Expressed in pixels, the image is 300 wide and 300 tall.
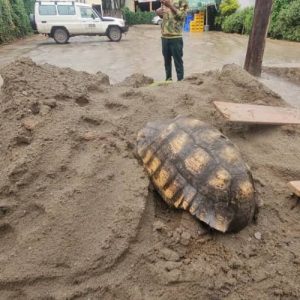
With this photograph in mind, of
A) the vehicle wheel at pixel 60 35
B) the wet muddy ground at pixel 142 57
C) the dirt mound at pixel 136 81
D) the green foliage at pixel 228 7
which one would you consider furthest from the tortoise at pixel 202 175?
the green foliage at pixel 228 7

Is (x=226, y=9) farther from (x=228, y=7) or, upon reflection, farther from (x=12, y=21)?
(x=12, y=21)

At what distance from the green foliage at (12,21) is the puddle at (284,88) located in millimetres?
14405

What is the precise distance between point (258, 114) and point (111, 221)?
7.44ft

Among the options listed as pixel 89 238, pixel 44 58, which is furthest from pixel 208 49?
pixel 89 238

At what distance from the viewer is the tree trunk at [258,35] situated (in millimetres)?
7191

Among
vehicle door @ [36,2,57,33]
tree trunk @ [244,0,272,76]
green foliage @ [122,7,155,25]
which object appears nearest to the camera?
tree trunk @ [244,0,272,76]

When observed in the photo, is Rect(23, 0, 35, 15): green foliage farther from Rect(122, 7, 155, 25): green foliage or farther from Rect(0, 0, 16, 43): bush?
Rect(122, 7, 155, 25): green foliage

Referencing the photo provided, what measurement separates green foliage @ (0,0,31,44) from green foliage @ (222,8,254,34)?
11.9m

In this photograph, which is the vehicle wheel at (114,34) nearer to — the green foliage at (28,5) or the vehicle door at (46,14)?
the vehicle door at (46,14)

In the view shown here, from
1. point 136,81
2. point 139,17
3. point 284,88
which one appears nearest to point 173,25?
point 136,81

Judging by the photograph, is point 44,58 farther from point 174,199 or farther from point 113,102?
point 174,199

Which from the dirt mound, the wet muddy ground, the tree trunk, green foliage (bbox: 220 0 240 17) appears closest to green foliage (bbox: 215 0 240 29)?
green foliage (bbox: 220 0 240 17)

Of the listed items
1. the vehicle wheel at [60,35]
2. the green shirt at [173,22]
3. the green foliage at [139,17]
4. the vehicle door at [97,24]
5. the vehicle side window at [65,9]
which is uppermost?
the green shirt at [173,22]

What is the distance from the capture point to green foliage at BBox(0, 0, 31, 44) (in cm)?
1786
